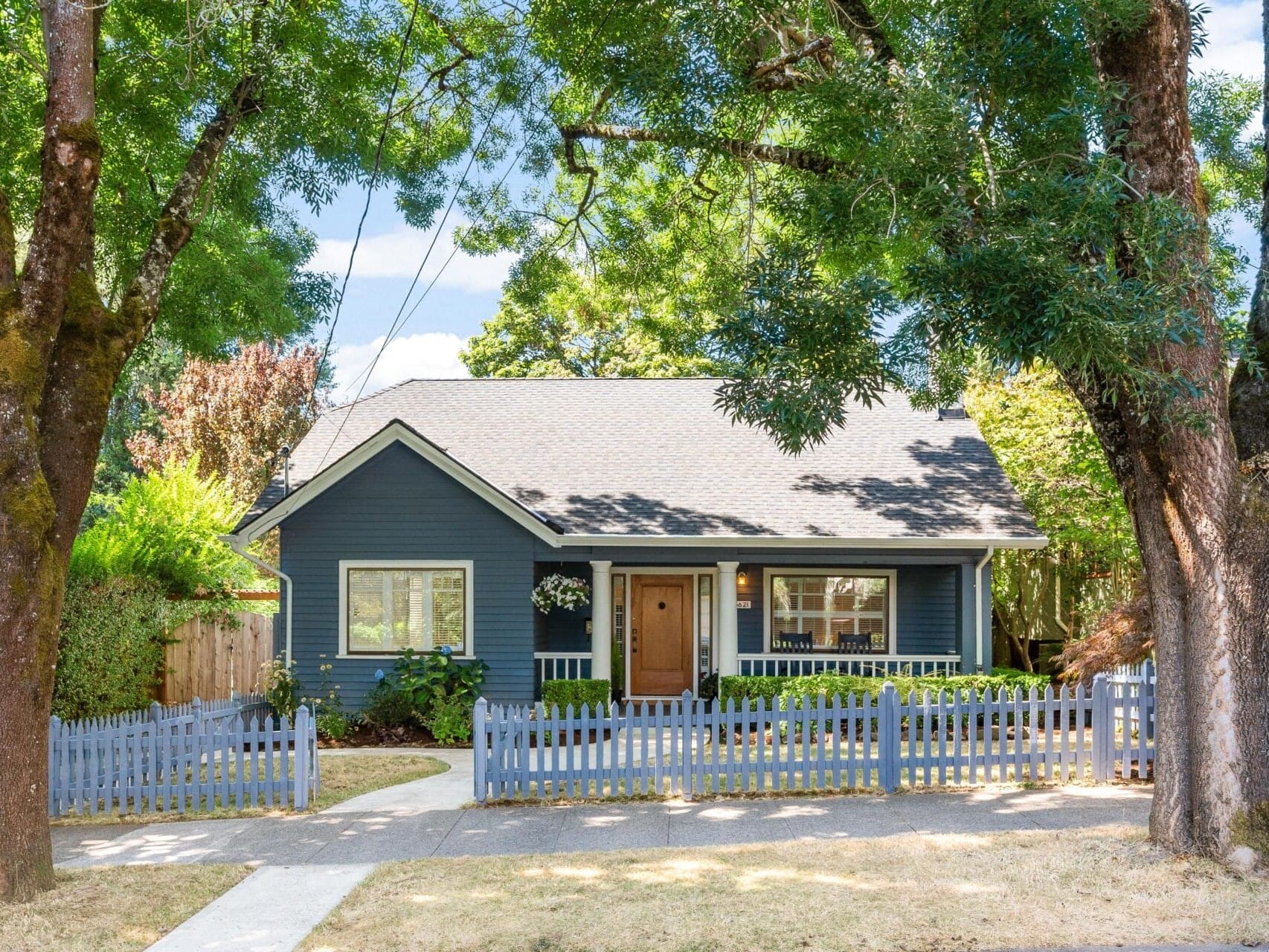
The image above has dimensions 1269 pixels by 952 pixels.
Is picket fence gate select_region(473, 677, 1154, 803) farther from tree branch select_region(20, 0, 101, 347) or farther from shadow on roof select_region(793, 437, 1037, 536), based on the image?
tree branch select_region(20, 0, 101, 347)

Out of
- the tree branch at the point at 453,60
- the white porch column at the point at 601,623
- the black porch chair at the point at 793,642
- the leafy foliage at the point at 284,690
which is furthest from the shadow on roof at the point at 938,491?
the tree branch at the point at 453,60

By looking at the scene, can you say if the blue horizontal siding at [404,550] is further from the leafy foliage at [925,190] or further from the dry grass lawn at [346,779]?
the leafy foliage at [925,190]

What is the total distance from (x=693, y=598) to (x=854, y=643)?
8.75ft

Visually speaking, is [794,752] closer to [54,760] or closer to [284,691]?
[54,760]

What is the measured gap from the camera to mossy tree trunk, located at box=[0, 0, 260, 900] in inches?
256

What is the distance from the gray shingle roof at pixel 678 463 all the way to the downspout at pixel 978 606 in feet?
1.22

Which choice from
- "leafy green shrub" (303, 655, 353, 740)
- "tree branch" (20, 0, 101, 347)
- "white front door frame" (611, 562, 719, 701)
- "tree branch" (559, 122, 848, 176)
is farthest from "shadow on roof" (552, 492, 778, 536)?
"tree branch" (20, 0, 101, 347)

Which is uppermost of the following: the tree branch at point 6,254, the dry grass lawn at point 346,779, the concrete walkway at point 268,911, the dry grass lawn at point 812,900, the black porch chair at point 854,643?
the tree branch at point 6,254

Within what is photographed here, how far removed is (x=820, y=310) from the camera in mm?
7012

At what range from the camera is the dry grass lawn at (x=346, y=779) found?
9.35 m

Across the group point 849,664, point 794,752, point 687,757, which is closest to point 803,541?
point 849,664

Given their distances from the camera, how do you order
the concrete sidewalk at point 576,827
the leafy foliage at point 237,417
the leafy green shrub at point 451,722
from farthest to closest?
the leafy foliage at point 237,417
the leafy green shrub at point 451,722
the concrete sidewalk at point 576,827

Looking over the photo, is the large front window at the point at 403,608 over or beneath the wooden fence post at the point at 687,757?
Answer: over

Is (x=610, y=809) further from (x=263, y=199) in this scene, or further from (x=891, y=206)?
(x=263, y=199)
